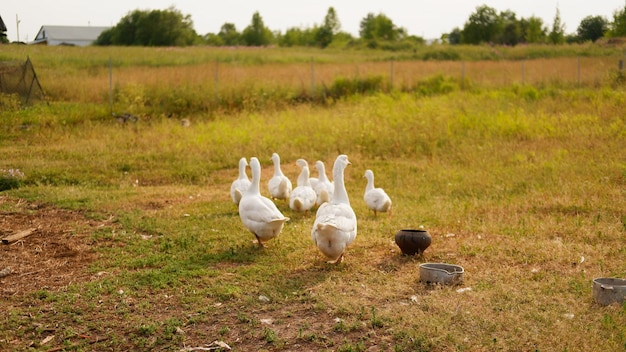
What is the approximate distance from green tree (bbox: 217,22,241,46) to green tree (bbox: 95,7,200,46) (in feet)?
50.5

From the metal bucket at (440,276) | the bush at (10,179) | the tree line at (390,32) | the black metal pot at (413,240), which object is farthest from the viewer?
the tree line at (390,32)

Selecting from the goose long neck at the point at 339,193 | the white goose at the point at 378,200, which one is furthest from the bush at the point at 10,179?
the goose long neck at the point at 339,193

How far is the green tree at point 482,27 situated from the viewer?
51.9 metres

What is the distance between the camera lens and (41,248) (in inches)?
333

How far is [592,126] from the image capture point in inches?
611

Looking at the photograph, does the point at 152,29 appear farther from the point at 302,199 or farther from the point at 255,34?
the point at 302,199

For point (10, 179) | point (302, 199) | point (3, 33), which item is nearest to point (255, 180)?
point (302, 199)

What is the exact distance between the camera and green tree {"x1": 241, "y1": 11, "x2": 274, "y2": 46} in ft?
226

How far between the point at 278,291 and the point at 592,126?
36.4 feet

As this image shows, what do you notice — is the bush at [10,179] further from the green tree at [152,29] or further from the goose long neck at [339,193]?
the green tree at [152,29]

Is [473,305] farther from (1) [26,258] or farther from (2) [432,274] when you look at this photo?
(1) [26,258]

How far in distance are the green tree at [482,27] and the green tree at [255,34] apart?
2284 centimetres

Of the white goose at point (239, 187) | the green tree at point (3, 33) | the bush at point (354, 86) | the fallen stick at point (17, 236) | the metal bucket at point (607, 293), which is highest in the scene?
the green tree at point (3, 33)

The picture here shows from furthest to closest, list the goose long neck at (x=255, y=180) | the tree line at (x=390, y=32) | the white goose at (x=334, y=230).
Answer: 1. the tree line at (x=390, y=32)
2. the goose long neck at (x=255, y=180)
3. the white goose at (x=334, y=230)
